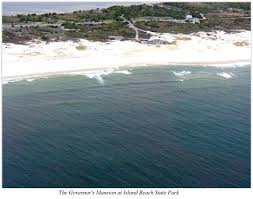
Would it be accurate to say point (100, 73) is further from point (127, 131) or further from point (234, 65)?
point (234, 65)

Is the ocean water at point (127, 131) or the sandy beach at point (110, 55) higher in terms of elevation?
the sandy beach at point (110, 55)

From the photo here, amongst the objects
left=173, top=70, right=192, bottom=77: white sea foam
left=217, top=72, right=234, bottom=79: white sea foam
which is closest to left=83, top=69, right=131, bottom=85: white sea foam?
left=173, top=70, right=192, bottom=77: white sea foam

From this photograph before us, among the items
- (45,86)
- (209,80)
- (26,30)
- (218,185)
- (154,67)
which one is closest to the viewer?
(218,185)

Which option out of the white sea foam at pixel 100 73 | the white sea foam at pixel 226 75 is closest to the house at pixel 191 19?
the white sea foam at pixel 226 75

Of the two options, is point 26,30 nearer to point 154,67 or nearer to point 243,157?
point 154,67

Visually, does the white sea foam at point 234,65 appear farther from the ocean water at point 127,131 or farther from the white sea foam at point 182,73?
the ocean water at point 127,131

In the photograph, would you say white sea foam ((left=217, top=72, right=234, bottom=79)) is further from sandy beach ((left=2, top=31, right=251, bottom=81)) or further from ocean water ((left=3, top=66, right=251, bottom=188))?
sandy beach ((left=2, top=31, right=251, bottom=81))

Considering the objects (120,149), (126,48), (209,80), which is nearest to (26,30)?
(126,48)
